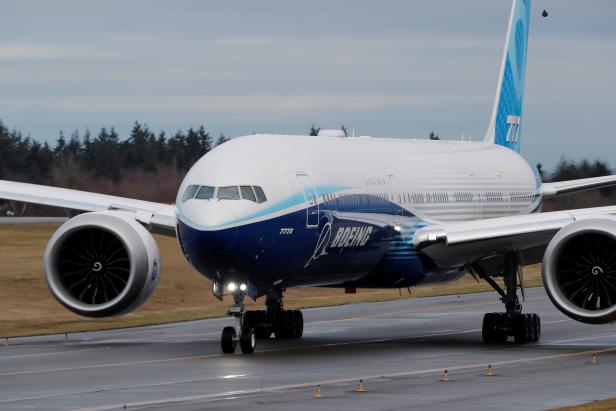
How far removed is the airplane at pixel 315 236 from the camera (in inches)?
1172

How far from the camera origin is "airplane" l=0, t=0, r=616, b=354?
29781mm

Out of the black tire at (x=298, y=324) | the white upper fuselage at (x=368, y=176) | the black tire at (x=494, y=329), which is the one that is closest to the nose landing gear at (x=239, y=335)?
the white upper fuselage at (x=368, y=176)

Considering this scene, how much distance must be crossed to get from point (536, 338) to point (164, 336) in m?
9.09

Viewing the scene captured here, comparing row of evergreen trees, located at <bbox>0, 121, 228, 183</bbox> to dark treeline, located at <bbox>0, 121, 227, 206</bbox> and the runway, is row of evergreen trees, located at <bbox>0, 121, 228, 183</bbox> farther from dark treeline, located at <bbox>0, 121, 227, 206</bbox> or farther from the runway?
the runway

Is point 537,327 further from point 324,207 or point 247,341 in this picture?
point 247,341

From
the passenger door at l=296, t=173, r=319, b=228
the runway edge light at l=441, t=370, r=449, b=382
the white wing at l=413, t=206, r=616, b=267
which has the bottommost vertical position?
the runway edge light at l=441, t=370, r=449, b=382

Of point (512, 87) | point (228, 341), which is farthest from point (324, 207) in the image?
point (512, 87)

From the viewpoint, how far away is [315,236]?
31.4m

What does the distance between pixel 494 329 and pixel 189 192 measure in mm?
9466

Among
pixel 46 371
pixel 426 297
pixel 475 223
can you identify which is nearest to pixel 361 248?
pixel 475 223

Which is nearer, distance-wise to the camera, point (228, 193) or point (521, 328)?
point (228, 193)

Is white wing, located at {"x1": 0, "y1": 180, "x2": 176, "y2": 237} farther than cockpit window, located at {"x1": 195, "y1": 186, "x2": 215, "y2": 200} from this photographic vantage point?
Yes

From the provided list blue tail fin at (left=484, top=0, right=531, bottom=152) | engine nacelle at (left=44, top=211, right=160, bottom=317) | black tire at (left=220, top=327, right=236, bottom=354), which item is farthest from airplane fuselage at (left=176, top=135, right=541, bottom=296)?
blue tail fin at (left=484, top=0, right=531, bottom=152)

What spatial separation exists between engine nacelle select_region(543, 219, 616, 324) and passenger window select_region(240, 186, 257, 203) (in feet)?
20.4
